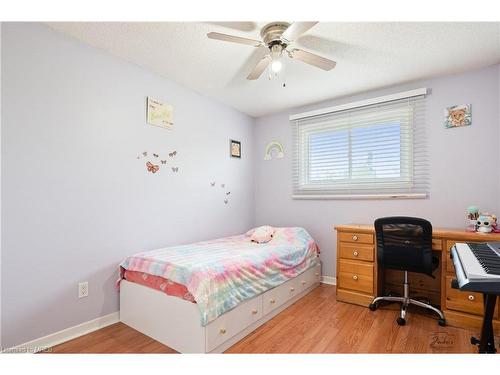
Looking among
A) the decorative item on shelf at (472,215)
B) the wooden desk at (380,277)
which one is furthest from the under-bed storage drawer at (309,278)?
the decorative item on shelf at (472,215)

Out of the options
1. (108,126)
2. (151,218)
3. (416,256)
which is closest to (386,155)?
(416,256)

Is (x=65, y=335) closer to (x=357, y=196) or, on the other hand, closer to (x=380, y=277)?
(x=380, y=277)

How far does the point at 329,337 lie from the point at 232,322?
0.77 m

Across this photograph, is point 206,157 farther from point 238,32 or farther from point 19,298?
point 19,298

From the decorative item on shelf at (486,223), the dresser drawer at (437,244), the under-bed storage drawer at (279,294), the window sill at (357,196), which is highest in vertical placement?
the window sill at (357,196)

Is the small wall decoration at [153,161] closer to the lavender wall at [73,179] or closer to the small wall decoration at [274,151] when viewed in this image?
the lavender wall at [73,179]

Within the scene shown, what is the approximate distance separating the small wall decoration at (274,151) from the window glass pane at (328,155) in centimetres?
43

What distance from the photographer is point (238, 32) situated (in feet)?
6.35

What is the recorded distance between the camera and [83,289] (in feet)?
6.75

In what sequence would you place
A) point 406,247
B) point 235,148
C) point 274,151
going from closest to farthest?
point 406,247
point 235,148
point 274,151

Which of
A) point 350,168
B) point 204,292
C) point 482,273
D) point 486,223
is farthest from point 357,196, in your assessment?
point 204,292

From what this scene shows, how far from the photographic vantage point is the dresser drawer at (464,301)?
2.07m

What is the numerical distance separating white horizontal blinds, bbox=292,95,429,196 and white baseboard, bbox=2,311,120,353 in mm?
2597

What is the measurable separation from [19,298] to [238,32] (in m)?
2.43
